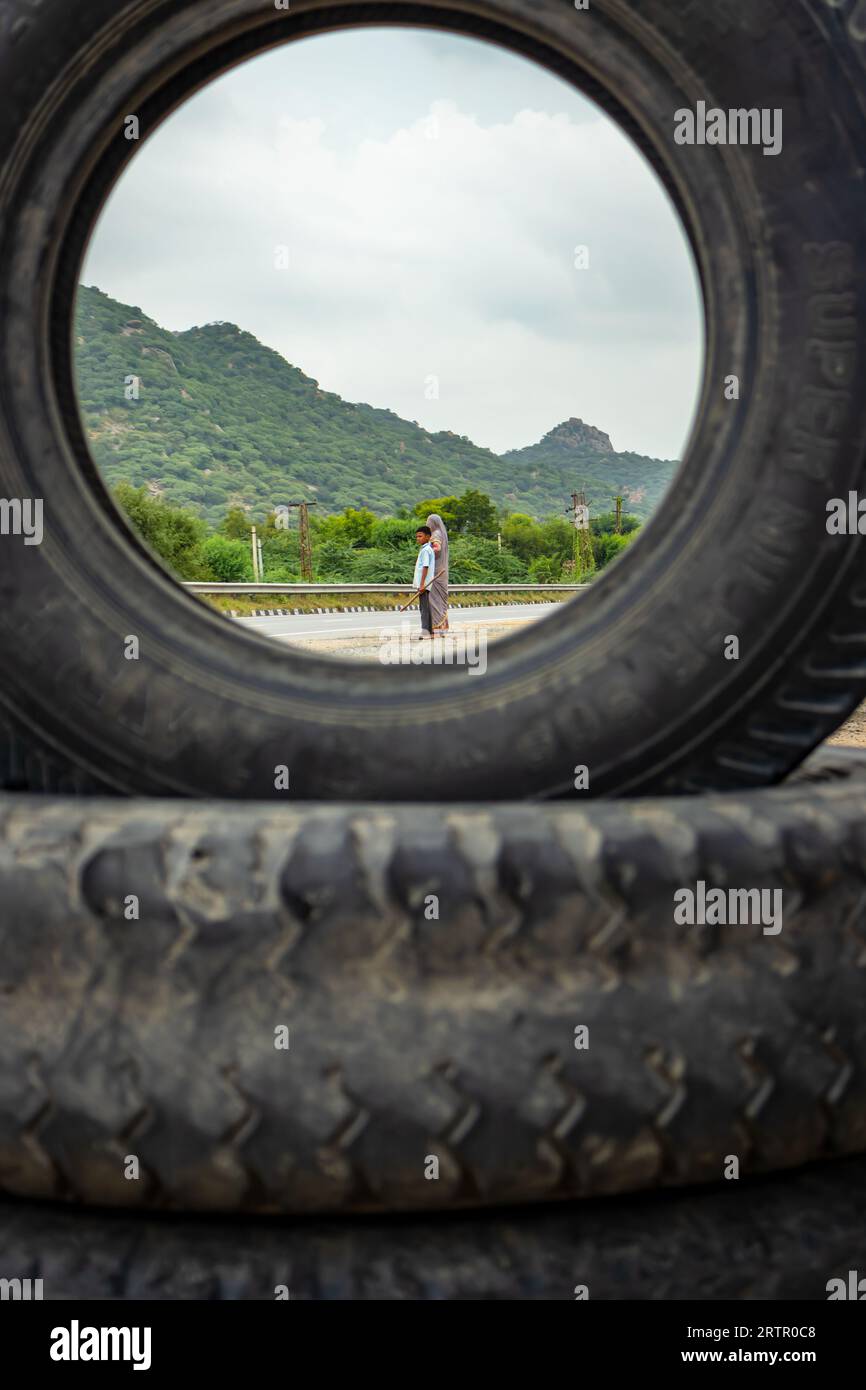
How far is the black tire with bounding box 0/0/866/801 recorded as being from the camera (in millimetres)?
1253

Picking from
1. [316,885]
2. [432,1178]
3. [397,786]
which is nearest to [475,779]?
[397,786]

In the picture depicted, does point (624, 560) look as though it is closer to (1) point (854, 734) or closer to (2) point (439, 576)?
(1) point (854, 734)

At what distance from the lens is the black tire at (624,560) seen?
125 cm

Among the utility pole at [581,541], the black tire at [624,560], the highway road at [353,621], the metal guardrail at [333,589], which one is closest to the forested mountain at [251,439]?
the utility pole at [581,541]

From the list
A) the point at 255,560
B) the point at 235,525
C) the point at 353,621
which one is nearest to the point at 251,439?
the point at 235,525

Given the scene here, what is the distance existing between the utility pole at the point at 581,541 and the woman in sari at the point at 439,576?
84.3ft

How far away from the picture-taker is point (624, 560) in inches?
54.0

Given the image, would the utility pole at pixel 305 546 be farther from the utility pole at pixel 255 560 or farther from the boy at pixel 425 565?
the boy at pixel 425 565

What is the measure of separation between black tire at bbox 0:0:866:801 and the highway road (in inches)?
513

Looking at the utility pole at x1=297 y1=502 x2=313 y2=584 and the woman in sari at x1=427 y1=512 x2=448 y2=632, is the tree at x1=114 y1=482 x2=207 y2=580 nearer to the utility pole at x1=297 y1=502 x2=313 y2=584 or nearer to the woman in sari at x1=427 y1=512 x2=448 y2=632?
the utility pole at x1=297 y1=502 x2=313 y2=584

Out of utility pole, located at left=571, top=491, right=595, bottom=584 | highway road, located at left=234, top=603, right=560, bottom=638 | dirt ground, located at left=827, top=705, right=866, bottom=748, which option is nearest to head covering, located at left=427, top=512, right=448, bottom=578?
highway road, located at left=234, top=603, right=560, bottom=638

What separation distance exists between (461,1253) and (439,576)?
10083 millimetres

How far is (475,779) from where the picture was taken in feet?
4.31
